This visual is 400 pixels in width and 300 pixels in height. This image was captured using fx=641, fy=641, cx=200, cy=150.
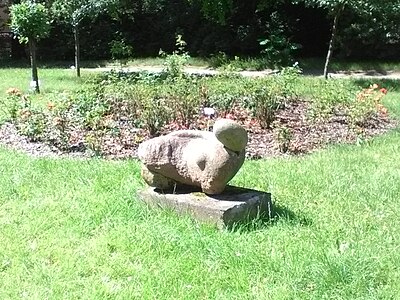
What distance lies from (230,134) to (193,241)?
2.57ft

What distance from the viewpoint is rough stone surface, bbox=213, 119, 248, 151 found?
4.40 meters

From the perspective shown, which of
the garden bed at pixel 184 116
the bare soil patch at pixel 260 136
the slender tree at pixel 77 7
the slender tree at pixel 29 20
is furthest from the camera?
the slender tree at pixel 77 7

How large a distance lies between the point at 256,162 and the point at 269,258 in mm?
2562

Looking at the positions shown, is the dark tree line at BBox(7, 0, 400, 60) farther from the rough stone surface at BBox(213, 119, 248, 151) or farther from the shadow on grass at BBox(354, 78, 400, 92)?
the rough stone surface at BBox(213, 119, 248, 151)

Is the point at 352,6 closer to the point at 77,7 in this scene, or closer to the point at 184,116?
the point at 77,7

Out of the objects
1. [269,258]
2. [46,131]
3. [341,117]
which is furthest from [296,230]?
[341,117]

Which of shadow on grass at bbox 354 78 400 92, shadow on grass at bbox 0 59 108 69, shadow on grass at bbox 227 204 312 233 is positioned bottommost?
shadow on grass at bbox 0 59 108 69

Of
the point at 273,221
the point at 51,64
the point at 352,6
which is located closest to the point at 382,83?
the point at 352,6

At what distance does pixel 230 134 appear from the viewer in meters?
4.41

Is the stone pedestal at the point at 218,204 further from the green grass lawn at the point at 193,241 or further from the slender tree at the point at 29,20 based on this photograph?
the slender tree at the point at 29,20

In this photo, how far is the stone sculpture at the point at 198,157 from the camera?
4.46 metres

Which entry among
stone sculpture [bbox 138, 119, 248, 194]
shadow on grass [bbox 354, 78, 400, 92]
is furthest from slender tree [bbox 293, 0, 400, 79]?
stone sculpture [bbox 138, 119, 248, 194]

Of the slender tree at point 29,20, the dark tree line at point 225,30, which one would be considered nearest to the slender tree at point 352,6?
the dark tree line at point 225,30

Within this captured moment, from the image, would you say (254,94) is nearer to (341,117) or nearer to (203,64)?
(341,117)
